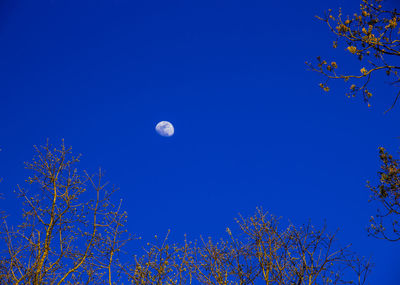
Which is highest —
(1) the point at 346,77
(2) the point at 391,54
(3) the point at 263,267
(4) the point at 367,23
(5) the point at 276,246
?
(4) the point at 367,23

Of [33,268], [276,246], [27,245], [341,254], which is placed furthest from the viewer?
[276,246]

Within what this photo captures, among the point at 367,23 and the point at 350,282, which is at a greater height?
the point at 367,23

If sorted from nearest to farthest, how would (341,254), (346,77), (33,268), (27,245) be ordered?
(346,77) < (33,268) < (27,245) < (341,254)

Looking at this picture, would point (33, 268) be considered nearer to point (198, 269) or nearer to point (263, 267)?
point (198, 269)

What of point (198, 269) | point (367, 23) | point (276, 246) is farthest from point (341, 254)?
point (367, 23)

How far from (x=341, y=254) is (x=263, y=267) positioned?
2.60 m

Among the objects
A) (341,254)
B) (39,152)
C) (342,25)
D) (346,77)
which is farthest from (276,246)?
(39,152)

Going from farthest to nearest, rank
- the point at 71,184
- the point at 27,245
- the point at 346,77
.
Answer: the point at 71,184
the point at 27,245
the point at 346,77

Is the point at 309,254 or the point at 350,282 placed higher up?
the point at 309,254

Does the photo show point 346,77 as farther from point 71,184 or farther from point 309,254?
point 71,184

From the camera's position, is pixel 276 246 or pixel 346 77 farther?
pixel 276 246

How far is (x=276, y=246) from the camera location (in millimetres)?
10078

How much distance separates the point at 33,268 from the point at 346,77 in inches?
337

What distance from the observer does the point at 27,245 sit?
Answer: 25.9 feet
